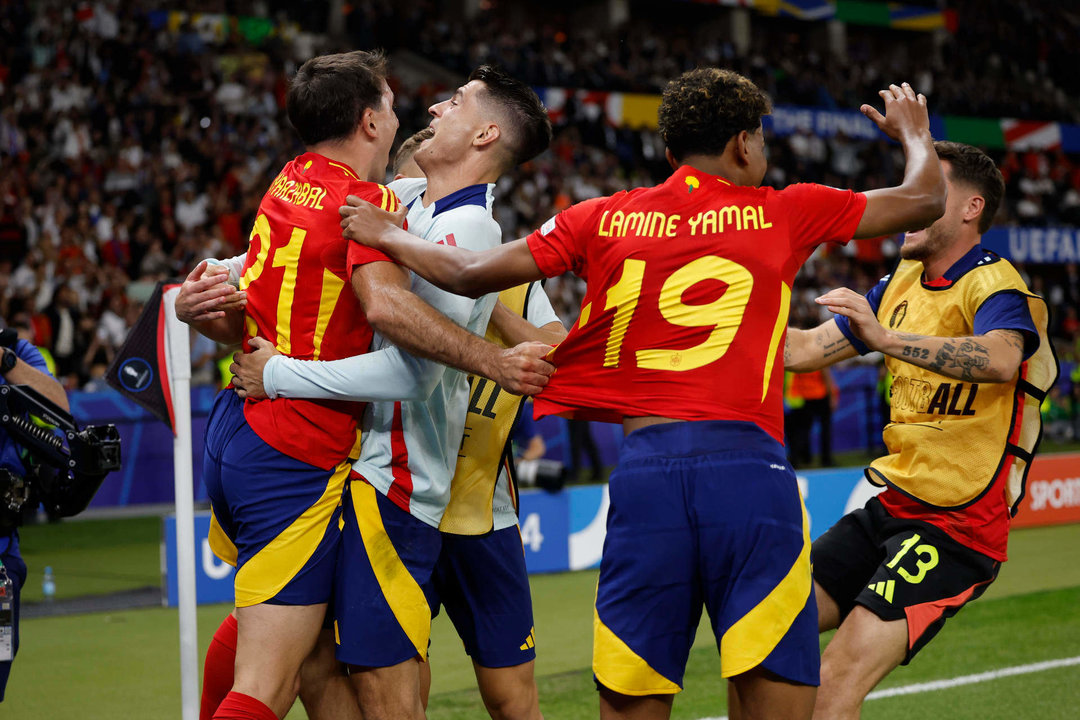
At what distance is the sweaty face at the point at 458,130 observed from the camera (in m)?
3.71

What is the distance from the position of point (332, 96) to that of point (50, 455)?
1.79m

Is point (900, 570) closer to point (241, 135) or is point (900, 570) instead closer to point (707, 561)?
point (707, 561)

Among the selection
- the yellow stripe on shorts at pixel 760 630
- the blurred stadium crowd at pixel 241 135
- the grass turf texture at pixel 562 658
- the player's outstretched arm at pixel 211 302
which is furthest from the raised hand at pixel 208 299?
the blurred stadium crowd at pixel 241 135

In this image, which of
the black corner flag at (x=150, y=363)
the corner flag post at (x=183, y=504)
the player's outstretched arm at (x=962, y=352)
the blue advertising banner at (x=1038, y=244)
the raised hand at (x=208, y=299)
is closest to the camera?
the raised hand at (x=208, y=299)

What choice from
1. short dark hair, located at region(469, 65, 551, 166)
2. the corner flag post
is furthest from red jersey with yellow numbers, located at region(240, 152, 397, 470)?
the corner flag post

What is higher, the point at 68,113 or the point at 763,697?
the point at 763,697

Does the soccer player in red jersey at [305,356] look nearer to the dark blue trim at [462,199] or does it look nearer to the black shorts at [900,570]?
the dark blue trim at [462,199]

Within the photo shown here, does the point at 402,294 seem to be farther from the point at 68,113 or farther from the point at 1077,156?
the point at 1077,156

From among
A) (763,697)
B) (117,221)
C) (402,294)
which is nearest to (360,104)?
(402,294)

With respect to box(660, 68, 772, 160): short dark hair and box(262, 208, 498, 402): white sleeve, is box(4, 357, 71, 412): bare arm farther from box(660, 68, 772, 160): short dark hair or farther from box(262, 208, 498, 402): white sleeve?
box(660, 68, 772, 160): short dark hair

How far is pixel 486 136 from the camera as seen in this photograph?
3.71m

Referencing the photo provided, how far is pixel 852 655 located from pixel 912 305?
1351 mm

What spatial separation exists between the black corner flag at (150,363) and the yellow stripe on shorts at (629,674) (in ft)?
8.48

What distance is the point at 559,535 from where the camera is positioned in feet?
31.6
